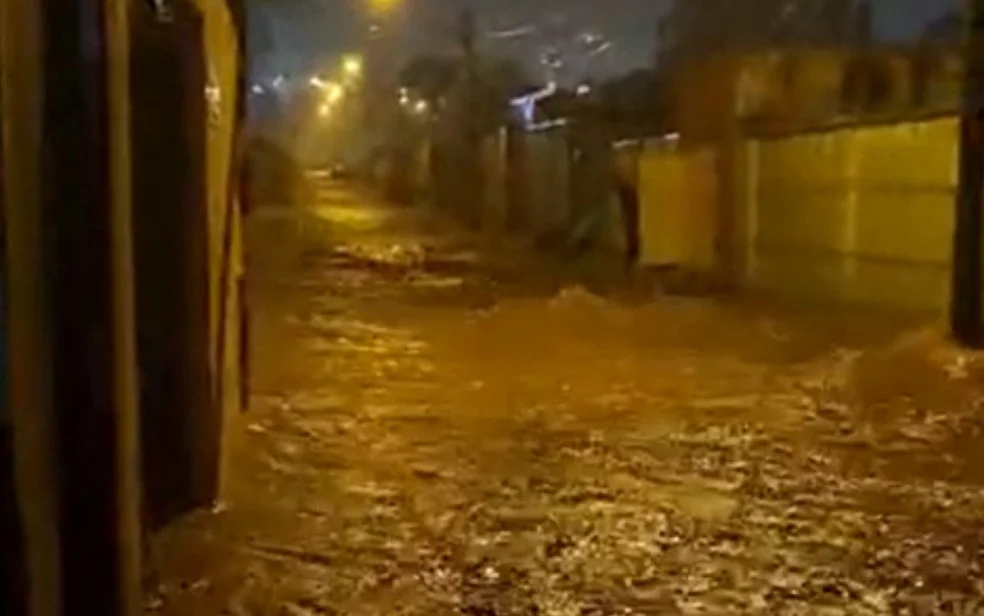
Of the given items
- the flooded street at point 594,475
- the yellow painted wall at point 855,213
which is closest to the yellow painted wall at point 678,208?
the yellow painted wall at point 855,213

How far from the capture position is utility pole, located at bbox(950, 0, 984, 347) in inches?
545

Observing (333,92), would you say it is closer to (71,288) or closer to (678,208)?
(678,208)

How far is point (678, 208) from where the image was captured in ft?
76.4

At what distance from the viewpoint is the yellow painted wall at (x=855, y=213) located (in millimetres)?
16516

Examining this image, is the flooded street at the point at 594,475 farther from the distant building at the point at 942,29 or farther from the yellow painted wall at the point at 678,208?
the distant building at the point at 942,29

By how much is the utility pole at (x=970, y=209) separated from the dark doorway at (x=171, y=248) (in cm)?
809

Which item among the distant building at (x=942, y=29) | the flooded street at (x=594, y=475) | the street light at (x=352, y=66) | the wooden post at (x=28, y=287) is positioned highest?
the street light at (x=352, y=66)

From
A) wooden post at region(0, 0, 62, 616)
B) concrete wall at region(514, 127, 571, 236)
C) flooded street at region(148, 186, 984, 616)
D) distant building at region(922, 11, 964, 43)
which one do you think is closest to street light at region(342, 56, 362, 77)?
concrete wall at region(514, 127, 571, 236)

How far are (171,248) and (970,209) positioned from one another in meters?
8.64

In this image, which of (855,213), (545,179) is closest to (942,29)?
(545,179)

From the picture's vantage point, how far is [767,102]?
83.3 ft

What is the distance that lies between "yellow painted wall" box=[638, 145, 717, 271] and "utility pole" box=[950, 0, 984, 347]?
8.12 m

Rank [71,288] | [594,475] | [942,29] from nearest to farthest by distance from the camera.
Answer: [71,288] < [594,475] < [942,29]

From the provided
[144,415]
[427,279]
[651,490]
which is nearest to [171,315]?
[144,415]
